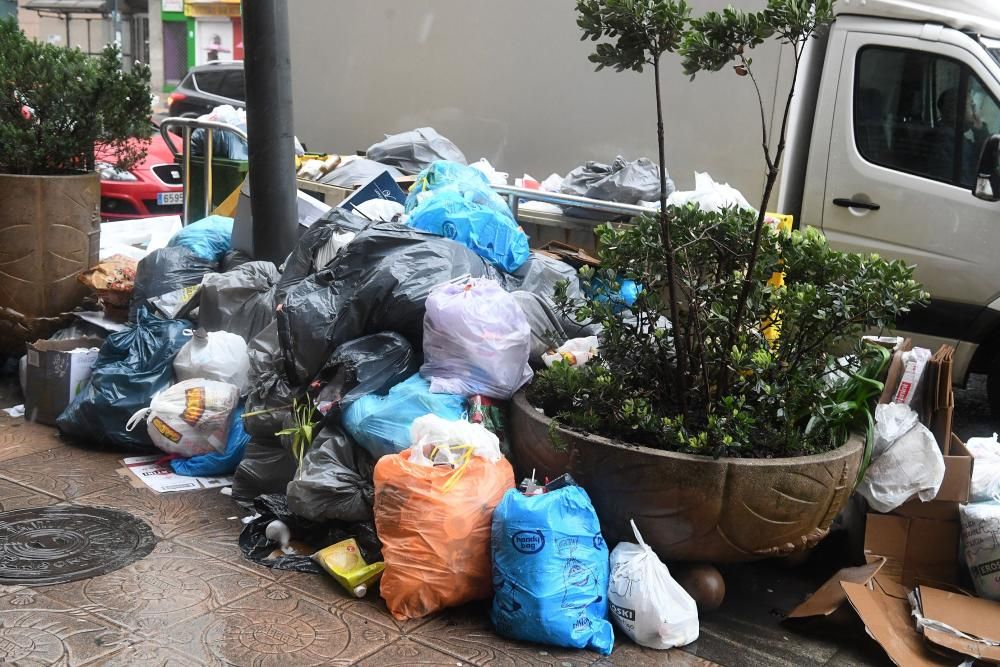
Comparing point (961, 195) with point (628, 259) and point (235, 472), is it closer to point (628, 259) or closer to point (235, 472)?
point (628, 259)

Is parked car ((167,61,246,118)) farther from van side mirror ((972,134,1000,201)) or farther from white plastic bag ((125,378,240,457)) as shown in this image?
van side mirror ((972,134,1000,201))

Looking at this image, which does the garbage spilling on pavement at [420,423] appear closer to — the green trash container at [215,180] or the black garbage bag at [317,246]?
the black garbage bag at [317,246]

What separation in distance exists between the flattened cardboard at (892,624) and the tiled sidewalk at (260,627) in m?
0.12

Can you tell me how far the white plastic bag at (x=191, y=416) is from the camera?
484 cm

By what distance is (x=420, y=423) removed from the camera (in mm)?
3854

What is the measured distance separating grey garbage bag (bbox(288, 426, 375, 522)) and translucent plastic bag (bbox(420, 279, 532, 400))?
0.44 metres

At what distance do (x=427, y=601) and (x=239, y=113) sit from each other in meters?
5.57

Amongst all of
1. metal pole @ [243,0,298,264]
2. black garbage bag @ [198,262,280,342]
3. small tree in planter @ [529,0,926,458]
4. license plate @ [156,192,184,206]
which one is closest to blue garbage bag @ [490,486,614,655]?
small tree in planter @ [529,0,926,458]

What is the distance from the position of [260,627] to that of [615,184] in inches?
142

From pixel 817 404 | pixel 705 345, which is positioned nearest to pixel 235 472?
pixel 705 345

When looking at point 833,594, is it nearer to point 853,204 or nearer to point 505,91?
point 853,204

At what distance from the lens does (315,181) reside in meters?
7.05

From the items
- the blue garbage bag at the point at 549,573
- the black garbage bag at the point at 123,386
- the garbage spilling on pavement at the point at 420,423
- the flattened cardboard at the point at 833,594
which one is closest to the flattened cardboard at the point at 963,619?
the garbage spilling on pavement at the point at 420,423

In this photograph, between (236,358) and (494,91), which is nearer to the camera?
(236,358)
